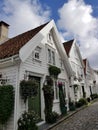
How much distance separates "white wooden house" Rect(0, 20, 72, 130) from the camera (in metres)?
7.27

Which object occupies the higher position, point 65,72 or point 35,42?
point 35,42

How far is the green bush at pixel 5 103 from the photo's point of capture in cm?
647

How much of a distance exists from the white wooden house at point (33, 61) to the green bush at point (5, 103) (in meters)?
0.25

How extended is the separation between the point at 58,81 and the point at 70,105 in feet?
9.38

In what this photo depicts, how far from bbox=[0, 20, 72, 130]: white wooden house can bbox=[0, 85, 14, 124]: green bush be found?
0.25m

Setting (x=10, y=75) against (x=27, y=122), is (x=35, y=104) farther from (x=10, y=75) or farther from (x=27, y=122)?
(x=10, y=75)

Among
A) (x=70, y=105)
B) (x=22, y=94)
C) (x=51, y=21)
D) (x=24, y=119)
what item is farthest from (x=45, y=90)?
(x=51, y=21)

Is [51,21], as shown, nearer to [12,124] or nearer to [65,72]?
[65,72]

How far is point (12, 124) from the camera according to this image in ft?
22.5

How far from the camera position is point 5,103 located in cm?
657

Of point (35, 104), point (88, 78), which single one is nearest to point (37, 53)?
point (35, 104)

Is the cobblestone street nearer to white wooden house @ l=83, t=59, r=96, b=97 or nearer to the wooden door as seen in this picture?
the wooden door

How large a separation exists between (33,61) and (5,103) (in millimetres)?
3263

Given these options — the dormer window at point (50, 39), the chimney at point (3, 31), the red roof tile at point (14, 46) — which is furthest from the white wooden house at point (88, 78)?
the red roof tile at point (14, 46)
